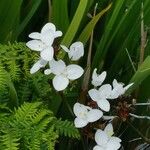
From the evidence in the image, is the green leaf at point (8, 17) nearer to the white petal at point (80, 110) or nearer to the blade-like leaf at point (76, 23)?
the blade-like leaf at point (76, 23)

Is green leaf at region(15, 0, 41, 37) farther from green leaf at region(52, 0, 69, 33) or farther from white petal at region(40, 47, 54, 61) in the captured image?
white petal at region(40, 47, 54, 61)

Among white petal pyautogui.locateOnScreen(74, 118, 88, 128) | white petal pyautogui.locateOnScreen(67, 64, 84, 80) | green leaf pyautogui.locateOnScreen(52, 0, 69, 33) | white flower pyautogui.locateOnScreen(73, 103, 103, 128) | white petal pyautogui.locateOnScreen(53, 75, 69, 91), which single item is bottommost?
white petal pyautogui.locateOnScreen(74, 118, 88, 128)

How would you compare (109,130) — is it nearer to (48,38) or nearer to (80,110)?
(80,110)

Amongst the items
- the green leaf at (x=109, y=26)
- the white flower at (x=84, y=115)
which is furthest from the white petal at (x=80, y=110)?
the green leaf at (x=109, y=26)

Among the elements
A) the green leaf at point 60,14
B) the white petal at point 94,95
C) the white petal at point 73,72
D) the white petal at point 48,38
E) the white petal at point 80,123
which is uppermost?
the green leaf at point 60,14

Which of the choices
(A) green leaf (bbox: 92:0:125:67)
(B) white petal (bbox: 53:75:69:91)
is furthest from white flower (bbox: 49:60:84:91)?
(A) green leaf (bbox: 92:0:125:67)

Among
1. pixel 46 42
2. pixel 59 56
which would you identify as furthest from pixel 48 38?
pixel 59 56
